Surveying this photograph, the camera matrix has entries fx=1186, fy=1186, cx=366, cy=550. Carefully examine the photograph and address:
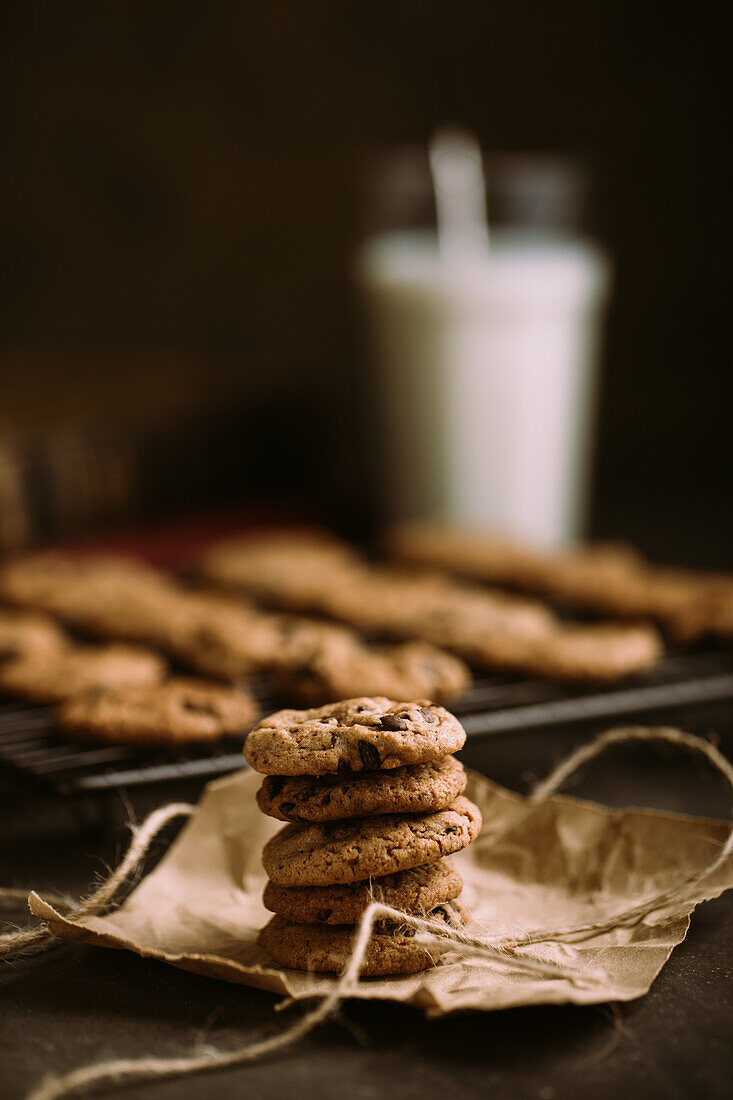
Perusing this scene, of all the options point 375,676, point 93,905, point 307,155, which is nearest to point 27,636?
point 375,676

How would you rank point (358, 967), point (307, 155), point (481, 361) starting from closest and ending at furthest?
point (358, 967)
point (481, 361)
point (307, 155)

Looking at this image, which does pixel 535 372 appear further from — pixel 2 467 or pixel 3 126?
pixel 3 126

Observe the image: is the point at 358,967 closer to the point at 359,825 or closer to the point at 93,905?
the point at 359,825

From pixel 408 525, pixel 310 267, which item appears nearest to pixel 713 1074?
pixel 408 525

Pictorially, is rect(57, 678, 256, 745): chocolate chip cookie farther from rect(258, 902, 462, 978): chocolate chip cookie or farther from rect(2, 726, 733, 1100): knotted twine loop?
rect(258, 902, 462, 978): chocolate chip cookie

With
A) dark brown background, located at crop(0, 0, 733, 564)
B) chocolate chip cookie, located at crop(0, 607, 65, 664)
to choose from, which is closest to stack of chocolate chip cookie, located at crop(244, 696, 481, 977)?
chocolate chip cookie, located at crop(0, 607, 65, 664)
